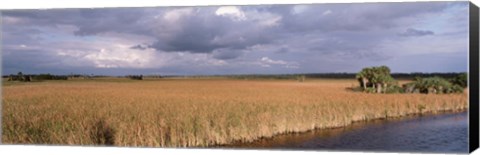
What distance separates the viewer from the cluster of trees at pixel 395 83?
528 inches

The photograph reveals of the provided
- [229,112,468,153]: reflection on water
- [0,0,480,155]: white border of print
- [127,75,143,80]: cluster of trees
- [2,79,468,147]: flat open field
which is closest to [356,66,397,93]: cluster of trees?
[2,79,468,147]: flat open field

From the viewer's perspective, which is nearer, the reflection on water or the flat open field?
the reflection on water

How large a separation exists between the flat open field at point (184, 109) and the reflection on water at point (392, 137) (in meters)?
0.17

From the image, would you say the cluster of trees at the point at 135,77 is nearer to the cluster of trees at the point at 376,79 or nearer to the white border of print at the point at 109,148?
the white border of print at the point at 109,148

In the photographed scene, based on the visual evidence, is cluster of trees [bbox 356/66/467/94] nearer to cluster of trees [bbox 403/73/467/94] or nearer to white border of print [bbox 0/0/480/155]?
cluster of trees [bbox 403/73/467/94]

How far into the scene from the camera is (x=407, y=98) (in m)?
14.1

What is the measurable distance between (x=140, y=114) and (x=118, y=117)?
1.17ft

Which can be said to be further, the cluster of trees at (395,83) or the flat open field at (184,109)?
the flat open field at (184,109)

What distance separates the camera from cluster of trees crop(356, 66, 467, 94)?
13.4 metres

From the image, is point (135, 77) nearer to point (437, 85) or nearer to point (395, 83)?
point (395, 83)

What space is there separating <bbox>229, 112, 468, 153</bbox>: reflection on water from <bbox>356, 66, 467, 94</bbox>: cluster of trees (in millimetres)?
413

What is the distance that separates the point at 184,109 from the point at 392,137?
10.9ft

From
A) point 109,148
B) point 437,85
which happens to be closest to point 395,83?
point 437,85

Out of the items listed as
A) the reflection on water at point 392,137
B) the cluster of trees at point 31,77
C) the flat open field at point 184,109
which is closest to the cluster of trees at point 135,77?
the flat open field at point 184,109
